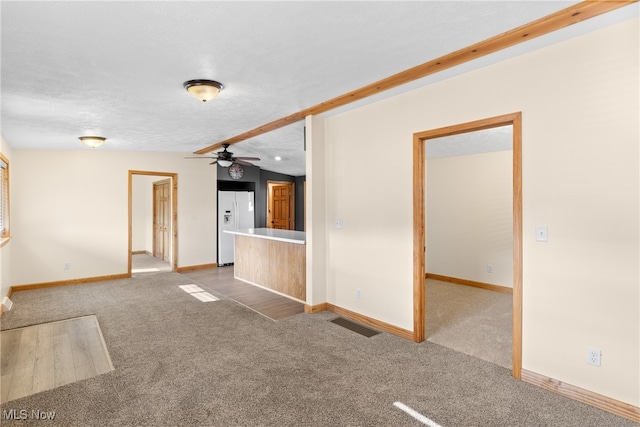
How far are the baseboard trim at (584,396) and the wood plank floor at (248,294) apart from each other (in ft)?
8.45

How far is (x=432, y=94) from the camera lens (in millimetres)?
3172

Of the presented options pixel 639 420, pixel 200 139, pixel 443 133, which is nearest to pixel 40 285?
pixel 200 139

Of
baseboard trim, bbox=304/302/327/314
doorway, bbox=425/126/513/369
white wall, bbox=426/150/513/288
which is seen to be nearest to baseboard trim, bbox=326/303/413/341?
baseboard trim, bbox=304/302/327/314

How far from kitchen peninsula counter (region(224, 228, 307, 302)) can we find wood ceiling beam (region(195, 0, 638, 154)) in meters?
1.99

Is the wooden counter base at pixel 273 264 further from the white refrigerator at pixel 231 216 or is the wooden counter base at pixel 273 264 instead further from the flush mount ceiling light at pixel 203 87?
the flush mount ceiling light at pixel 203 87

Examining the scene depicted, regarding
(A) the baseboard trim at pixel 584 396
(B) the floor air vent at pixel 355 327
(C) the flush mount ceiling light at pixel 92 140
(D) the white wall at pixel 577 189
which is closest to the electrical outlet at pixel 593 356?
(D) the white wall at pixel 577 189

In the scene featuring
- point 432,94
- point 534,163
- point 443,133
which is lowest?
point 534,163

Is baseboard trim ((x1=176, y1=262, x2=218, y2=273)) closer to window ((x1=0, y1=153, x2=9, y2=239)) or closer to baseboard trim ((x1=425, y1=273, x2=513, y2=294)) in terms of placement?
window ((x1=0, y1=153, x2=9, y2=239))

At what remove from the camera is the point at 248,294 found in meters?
5.22

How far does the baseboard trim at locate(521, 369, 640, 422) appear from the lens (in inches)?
83.4

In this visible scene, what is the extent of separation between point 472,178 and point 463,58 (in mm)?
3520

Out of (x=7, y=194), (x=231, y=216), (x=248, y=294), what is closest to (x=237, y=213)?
(x=231, y=216)

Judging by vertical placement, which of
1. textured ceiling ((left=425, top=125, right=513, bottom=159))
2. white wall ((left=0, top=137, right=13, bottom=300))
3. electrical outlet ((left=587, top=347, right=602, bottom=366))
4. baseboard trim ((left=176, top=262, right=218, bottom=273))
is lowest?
baseboard trim ((left=176, top=262, right=218, bottom=273))

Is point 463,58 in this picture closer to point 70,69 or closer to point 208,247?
point 70,69
